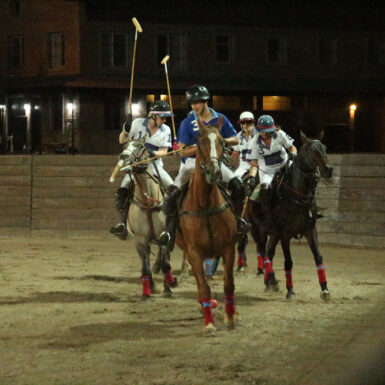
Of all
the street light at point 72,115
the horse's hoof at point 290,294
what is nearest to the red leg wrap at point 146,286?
the horse's hoof at point 290,294

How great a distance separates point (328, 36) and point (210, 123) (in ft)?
146

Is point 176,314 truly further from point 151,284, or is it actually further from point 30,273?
point 30,273

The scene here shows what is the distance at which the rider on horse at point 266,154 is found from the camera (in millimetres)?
13281

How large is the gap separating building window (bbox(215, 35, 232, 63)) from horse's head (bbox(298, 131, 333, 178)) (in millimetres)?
39621

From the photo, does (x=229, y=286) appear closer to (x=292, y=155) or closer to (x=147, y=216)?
(x=147, y=216)

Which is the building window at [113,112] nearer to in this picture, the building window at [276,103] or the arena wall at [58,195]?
the building window at [276,103]

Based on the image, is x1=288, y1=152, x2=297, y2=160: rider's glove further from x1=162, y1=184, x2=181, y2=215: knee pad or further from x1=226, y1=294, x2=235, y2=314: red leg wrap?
x1=226, y1=294, x2=235, y2=314: red leg wrap

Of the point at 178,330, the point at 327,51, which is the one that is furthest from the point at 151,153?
the point at 327,51

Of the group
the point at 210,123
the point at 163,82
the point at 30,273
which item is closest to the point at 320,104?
the point at 163,82

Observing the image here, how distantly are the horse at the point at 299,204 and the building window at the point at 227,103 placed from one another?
4008 cm

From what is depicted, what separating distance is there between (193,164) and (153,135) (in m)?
2.65

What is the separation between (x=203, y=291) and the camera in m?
9.92

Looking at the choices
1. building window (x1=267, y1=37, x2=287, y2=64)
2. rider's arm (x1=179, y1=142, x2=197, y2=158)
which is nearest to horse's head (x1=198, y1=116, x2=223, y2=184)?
rider's arm (x1=179, y1=142, x2=197, y2=158)

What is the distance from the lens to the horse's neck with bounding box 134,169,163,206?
12820mm
